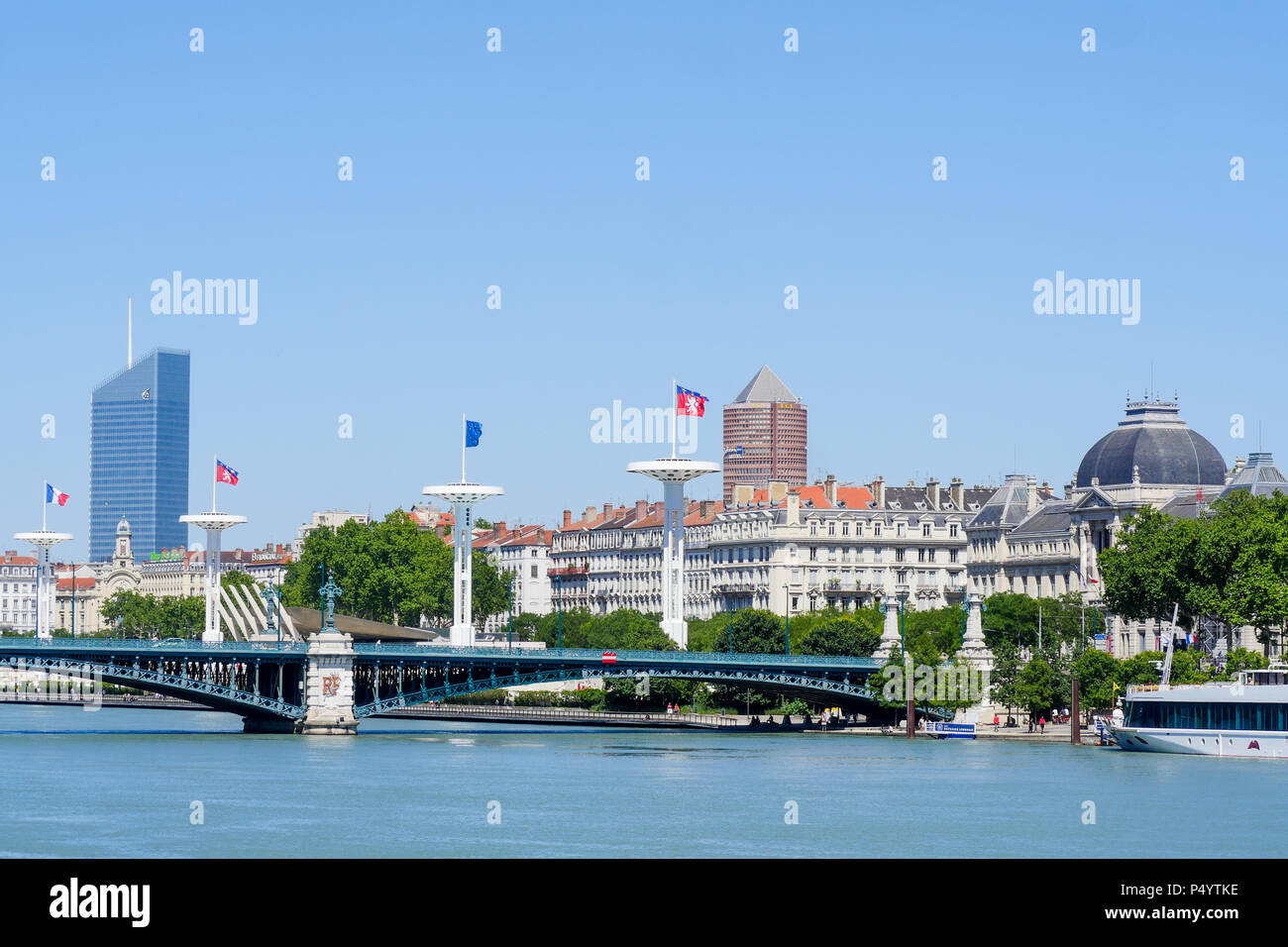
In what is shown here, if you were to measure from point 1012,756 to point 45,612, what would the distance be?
308ft

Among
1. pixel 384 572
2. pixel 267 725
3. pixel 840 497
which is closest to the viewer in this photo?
pixel 267 725

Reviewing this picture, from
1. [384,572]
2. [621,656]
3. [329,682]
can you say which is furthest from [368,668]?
[384,572]

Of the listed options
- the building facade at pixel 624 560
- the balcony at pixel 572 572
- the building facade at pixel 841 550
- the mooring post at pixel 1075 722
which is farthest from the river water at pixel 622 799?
the balcony at pixel 572 572

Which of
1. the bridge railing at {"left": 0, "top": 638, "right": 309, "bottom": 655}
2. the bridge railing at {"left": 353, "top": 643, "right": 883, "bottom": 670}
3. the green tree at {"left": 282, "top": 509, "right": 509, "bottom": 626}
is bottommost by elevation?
the bridge railing at {"left": 353, "top": 643, "right": 883, "bottom": 670}

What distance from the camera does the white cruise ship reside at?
7556 cm

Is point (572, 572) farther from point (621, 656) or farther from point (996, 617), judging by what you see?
point (621, 656)

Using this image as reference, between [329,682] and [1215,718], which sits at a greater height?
[329,682]

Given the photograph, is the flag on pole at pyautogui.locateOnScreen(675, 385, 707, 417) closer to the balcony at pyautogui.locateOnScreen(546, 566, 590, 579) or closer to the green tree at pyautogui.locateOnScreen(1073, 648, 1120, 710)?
the green tree at pyautogui.locateOnScreen(1073, 648, 1120, 710)

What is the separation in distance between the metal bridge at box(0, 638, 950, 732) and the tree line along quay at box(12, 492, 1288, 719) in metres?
4.93

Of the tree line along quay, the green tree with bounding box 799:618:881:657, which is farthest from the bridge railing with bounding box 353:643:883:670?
the green tree with bounding box 799:618:881:657

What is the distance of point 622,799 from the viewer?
57.9 m

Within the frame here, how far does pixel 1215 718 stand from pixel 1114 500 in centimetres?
4865
